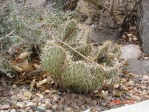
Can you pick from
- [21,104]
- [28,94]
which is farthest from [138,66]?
[21,104]

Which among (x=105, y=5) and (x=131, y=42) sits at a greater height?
(x=105, y=5)

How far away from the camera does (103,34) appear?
643cm

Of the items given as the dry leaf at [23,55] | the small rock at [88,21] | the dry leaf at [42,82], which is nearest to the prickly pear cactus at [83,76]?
the dry leaf at [42,82]

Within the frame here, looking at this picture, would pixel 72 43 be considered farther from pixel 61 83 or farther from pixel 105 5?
pixel 105 5

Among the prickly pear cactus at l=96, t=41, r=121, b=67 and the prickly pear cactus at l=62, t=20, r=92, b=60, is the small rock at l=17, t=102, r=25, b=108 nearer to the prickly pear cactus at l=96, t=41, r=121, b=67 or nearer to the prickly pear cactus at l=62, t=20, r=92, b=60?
the prickly pear cactus at l=62, t=20, r=92, b=60

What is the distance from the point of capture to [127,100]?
4.41m

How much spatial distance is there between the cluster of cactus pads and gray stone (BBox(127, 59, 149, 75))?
2.79ft

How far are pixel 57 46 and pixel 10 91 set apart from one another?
74cm

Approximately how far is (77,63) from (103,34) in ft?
8.31

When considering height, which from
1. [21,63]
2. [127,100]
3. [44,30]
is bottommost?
[127,100]

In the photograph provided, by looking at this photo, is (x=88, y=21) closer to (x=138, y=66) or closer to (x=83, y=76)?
(x=138, y=66)

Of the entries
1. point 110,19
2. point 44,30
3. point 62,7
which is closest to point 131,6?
point 110,19

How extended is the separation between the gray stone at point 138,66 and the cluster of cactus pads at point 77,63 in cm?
85

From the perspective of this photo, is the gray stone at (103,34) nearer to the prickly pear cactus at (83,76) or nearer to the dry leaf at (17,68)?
the dry leaf at (17,68)
